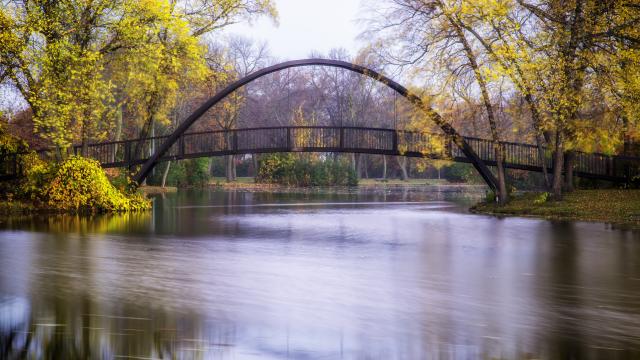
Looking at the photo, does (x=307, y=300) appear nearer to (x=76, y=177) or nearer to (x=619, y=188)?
(x=76, y=177)

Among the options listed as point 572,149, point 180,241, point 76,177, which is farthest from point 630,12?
point 76,177

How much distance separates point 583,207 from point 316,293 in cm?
1988

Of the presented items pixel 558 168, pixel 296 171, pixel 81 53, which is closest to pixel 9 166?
pixel 81 53

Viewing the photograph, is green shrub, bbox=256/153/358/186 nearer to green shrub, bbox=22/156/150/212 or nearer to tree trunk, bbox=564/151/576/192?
tree trunk, bbox=564/151/576/192

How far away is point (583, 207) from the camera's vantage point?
29.1 metres

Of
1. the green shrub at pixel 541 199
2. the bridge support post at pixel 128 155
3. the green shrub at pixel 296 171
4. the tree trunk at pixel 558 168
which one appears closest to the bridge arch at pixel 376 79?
the bridge support post at pixel 128 155

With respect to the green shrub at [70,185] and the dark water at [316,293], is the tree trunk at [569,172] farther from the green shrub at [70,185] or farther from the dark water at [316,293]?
the green shrub at [70,185]

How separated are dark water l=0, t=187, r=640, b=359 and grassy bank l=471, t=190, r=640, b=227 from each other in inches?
148

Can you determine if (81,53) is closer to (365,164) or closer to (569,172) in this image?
(569,172)

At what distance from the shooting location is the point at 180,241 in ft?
66.1

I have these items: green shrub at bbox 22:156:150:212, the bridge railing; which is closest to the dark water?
green shrub at bbox 22:156:150:212

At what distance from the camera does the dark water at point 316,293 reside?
8398 millimetres

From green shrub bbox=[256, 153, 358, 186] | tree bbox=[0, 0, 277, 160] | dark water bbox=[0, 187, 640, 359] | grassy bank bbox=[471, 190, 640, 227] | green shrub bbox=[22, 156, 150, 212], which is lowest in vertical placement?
dark water bbox=[0, 187, 640, 359]

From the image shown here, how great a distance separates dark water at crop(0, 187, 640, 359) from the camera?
8.40 metres
